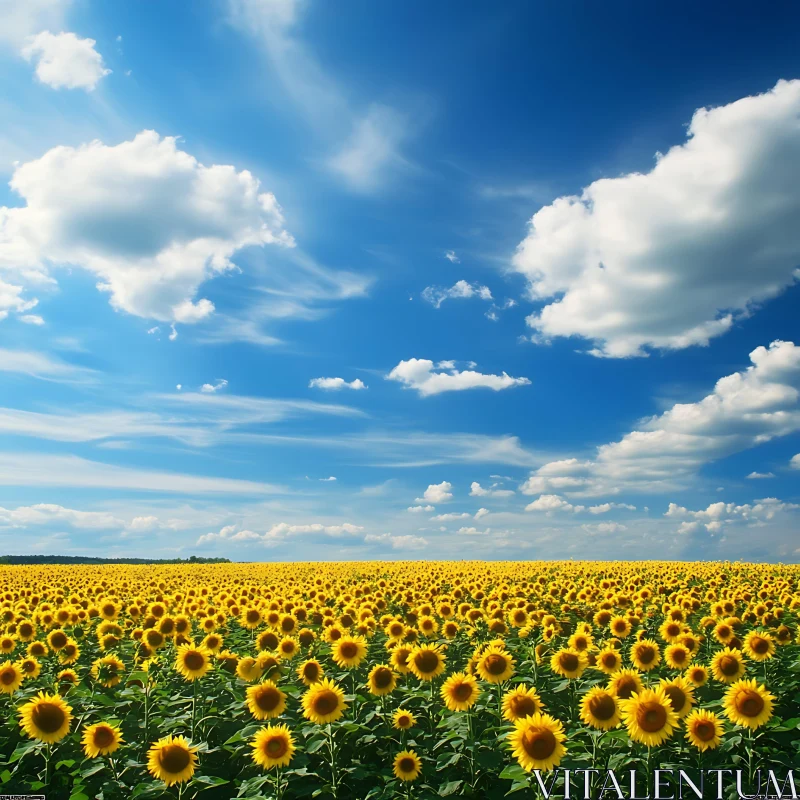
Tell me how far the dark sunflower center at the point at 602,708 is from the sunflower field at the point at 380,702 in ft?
0.08

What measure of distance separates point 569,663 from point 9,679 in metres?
10.1

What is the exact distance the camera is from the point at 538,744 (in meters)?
8.38

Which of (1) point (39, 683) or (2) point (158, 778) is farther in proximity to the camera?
(1) point (39, 683)

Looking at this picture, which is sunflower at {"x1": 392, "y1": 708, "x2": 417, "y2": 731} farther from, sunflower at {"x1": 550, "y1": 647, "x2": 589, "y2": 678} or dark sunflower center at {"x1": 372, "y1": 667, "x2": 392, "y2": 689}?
sunflower at {"x1": 550, "y1": 647, "x2": 589, "y2": 678}

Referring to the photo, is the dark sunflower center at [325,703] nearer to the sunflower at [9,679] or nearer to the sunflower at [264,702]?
the sunflower at [264,702]

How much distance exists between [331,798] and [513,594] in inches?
499

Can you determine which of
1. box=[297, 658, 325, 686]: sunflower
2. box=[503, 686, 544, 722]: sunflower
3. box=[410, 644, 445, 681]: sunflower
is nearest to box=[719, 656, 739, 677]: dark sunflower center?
box=[503, 686, 544, 722]: sunflower

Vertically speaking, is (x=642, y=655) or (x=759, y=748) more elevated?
(x=642, y=655)

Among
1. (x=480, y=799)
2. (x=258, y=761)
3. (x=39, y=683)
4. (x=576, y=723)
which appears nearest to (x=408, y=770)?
(x=480, y=799)

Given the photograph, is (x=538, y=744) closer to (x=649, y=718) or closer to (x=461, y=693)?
(x=649, y=718)

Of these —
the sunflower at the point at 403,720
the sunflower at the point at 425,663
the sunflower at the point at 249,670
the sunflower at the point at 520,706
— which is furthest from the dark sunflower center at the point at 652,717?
the sunflower at the point at 249,670

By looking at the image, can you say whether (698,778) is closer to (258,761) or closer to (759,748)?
(759,748)

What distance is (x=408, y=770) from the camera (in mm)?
9281

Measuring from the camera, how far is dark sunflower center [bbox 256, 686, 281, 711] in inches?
402
